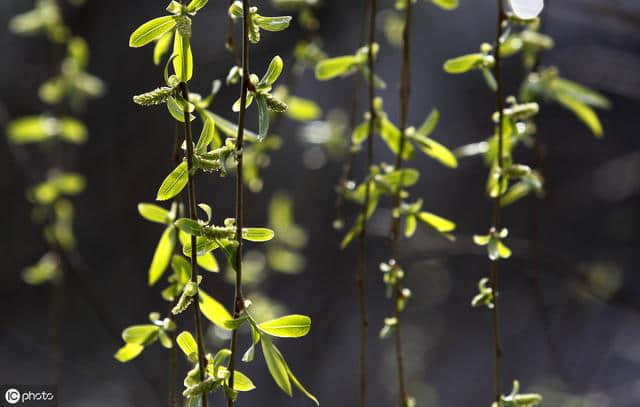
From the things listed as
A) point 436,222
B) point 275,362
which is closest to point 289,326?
point 275,362

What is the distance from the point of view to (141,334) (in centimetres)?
54

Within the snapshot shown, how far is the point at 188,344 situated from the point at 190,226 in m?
0.09

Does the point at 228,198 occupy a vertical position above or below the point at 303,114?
below

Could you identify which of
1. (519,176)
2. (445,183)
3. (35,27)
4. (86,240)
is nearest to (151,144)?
(86,240)

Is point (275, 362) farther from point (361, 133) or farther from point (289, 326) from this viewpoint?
point (361, 133)

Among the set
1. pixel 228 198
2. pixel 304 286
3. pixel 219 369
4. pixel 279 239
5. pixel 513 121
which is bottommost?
pixel 304 286

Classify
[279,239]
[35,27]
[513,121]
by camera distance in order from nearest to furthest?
[513,121] < [35,27] < [279,239]

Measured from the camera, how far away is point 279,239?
52.0 inches

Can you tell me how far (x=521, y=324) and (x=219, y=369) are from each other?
2.14 m

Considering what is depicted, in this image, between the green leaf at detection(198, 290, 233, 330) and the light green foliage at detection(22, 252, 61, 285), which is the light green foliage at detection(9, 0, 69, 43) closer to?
the light green foliage at detection(22, 252, 61, 285)

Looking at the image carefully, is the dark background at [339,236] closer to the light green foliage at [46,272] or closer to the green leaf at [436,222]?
the light green foliage at [46,272]

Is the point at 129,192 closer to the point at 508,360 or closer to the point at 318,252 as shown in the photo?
the point at 318,252

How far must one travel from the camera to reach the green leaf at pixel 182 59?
16.7 inches

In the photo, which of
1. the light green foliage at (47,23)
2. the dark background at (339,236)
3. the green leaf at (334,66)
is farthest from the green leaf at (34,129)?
the dark background at (339,236)
